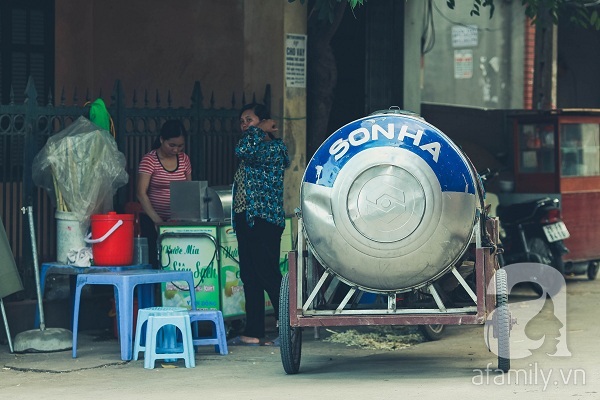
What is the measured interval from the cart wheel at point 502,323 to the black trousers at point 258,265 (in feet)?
7.50

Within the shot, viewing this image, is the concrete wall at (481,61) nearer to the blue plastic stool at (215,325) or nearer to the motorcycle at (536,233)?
the motorcycle at (536,233)

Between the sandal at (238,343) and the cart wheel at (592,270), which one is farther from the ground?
the cart wheel at (592,270)

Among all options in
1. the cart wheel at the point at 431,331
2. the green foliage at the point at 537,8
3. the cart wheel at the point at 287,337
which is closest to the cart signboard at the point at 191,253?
the cart wheel at the point at 287,337

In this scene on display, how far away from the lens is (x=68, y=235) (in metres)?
10.1

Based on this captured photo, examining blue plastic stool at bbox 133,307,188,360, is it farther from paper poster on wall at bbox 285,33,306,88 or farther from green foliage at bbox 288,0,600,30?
paper poster on wall at bbox 285,33,306,88

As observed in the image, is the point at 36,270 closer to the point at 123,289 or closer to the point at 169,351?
the point at 123,289

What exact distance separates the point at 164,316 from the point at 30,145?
207 centimetres

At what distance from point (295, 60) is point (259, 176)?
217 cm

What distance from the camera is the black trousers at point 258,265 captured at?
10117 mm

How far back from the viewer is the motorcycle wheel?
13445mm

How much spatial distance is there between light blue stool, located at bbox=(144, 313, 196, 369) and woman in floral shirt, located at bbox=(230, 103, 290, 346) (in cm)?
105

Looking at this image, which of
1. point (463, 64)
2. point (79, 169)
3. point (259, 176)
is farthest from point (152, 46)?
point (463, 64)

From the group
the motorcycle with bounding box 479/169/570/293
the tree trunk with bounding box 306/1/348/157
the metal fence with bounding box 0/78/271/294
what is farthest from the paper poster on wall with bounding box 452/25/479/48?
the metal fence with bounding box 0/78/271/294

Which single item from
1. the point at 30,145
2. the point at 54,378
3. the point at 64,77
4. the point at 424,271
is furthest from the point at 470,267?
the point at 64,77
